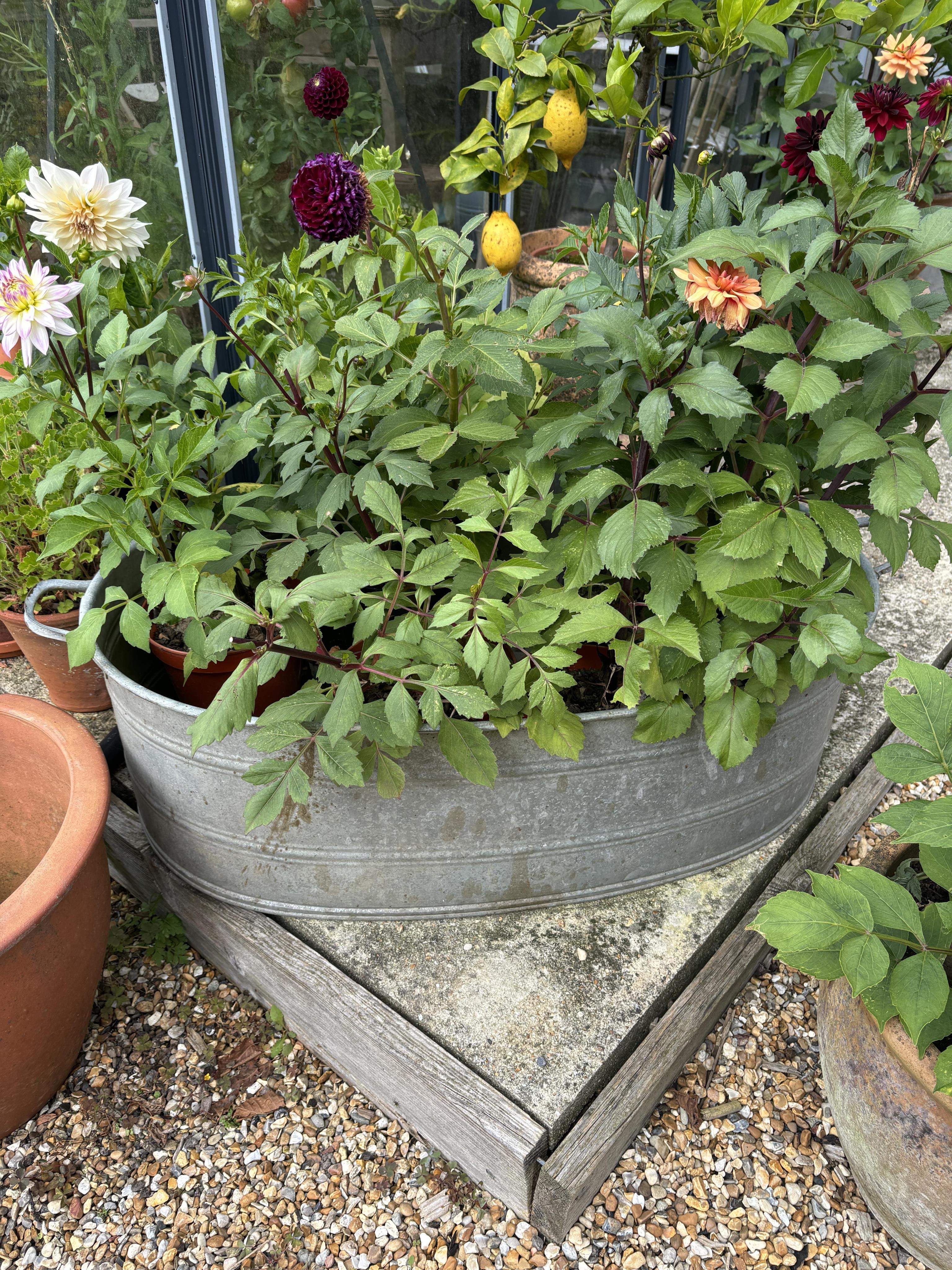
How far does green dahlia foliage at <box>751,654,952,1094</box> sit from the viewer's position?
0.99 meters

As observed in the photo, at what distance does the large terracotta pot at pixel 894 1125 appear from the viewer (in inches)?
41.9

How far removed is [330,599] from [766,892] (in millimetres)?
931

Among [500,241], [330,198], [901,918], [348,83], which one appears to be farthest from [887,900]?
[348,83]

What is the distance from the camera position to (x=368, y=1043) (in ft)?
4.31

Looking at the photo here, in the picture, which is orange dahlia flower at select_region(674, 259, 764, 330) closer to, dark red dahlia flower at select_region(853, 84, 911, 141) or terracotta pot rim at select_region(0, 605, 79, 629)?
dark red dahlia flower at select_region(853, 84, 911, 141)

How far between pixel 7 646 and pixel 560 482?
138cm

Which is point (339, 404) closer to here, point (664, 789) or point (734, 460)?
point (734, 460)

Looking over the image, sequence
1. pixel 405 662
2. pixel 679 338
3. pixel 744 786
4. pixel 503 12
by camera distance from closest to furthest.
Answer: pixel 679 338 < pixel 405 662 < pixel 744 786 < pixel 503 12

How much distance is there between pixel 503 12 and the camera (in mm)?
2238

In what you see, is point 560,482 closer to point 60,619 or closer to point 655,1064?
point 655,1064

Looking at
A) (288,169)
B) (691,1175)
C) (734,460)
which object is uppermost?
(288,169)

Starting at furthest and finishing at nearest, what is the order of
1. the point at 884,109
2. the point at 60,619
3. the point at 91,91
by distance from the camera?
the point at 91,91, the point at 60,619, the point at 884,109

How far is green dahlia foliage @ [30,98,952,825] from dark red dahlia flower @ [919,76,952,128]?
0.16 metres

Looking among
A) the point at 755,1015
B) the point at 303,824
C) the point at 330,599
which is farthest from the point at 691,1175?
the point at 330,599
